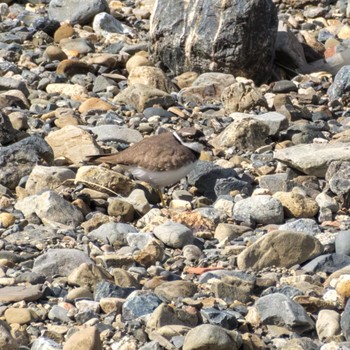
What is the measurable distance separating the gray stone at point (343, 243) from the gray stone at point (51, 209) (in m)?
2.04

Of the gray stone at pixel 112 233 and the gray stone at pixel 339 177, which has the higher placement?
the gray stone at pixel 112 233

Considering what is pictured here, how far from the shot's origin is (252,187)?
29.6ft

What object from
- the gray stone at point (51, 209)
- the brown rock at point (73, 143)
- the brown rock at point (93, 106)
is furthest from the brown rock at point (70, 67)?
the gray stone at point (51, 209)

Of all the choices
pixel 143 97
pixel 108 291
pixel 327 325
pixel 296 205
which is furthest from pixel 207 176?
pixel 327 325

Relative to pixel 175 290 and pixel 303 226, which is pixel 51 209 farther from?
pixel 303 226

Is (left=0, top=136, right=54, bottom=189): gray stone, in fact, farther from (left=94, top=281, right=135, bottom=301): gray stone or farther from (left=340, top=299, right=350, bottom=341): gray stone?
(left=340, top=299, right=350, bottom=341): gray stone

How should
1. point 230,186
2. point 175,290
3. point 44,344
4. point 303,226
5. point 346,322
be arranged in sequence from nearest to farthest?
point 44,344
point 346,322
point 175,290
point 303,226
point 230,186

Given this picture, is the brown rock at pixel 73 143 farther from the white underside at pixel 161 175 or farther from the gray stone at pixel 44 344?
the gray stone at pixel 44 344

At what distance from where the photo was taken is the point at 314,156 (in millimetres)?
9039

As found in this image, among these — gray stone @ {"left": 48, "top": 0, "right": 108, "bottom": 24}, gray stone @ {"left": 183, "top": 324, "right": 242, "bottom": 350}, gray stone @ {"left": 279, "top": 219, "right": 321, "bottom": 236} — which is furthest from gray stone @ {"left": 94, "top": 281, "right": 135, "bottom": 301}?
gray stone @ {"left": 48, "top": 0, "right": 108, "bottom": 24}

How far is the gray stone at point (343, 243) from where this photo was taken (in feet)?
23.5

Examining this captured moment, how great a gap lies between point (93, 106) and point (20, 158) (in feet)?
7.45

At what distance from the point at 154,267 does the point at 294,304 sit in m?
1.22

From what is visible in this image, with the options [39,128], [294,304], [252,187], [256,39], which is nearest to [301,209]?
[252,187]
